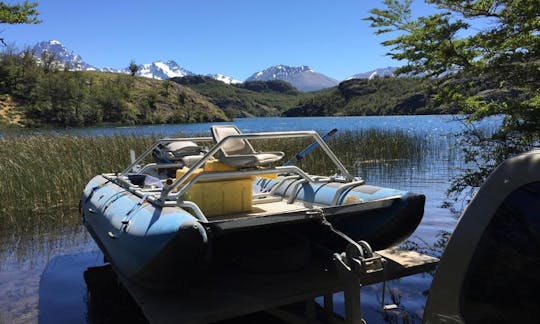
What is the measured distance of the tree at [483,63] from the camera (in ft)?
15.5

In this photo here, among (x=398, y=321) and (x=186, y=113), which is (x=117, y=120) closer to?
(x=186, y=113)

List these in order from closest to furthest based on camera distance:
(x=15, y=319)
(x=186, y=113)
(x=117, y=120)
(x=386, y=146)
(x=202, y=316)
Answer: (x=202, y=316) → (x=15, y=319) → (x=386, y=146) → (x=117, y=120) → (x=186, y=113)

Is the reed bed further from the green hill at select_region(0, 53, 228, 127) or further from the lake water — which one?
the green hill at select_region(0, 53, 228, 127)

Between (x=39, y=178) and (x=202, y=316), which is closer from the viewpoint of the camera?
(x=202, y=316)

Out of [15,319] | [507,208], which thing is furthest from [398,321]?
[15,319]

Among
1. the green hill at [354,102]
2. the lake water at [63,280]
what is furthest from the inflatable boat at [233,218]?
the green hill at [354,102]

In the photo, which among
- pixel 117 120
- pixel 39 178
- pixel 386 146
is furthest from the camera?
pixel 117 120

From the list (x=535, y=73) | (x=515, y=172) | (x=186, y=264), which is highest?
(x=535, y=73)

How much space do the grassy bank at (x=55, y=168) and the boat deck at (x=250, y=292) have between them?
4.80m

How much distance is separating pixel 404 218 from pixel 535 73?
188cm

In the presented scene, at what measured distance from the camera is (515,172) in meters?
1.44

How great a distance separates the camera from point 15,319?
14.9 ft

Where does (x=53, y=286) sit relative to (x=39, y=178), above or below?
below

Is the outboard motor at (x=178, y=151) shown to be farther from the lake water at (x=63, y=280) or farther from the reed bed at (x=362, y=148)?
the reed bed at (x=362, y=148)
